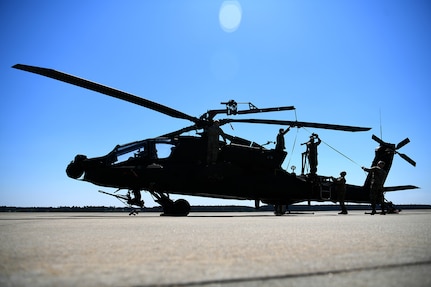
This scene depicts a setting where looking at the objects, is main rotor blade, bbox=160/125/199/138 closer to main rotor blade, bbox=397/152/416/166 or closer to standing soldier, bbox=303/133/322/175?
standing soldier, bbox=303/133/322/175

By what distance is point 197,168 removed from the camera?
12.6 metres

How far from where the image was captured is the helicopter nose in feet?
38.4

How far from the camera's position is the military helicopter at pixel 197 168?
11930 mm

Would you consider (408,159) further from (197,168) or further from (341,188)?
(197,168)

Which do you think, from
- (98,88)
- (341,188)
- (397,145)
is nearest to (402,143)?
(397,145)

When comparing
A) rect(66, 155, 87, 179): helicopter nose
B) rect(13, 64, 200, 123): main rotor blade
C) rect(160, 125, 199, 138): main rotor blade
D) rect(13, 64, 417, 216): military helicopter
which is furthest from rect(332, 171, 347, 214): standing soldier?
rect(66, 155, 87, 179): helicopter nose

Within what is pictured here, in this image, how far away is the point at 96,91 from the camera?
1047 centimetres

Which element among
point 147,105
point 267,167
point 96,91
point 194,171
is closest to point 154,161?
point 194,171

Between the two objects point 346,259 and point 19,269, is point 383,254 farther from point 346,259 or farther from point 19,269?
point 19,269

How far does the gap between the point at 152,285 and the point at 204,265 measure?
63cm

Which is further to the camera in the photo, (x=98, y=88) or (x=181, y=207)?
(x=181, y=207)

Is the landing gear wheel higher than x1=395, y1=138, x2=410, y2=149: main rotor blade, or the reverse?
x1=395, y1=138, x2=410, y2=149: main rotor blade

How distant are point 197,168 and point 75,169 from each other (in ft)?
13.6

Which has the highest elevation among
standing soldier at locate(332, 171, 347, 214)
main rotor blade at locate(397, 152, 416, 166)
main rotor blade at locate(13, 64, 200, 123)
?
main rotor blade at locate(13, 64, 200, 123)
